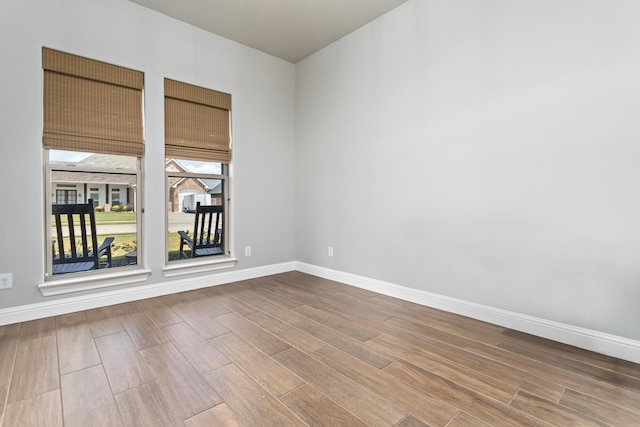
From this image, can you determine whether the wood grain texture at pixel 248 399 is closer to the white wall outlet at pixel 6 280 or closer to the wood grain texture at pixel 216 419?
the wood grain texture at pixel 216 419

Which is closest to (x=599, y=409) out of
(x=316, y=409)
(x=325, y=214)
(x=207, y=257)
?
(x=316, y=409)

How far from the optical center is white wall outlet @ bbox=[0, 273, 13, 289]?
2.46 m

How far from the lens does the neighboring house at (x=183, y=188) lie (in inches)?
134

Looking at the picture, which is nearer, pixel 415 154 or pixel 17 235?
pixel 17 235

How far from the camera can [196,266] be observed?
3.48 metres

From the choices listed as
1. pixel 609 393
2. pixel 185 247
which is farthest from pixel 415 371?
pixel 185 247

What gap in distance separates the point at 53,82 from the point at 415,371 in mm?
3632

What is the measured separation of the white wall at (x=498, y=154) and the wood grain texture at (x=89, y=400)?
2.50 m

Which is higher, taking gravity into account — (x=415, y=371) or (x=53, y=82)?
(x=53, y=82)

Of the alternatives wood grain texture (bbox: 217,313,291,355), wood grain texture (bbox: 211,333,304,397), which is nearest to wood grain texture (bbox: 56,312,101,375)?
wood grain texture (bbox: 211,333,304,397)

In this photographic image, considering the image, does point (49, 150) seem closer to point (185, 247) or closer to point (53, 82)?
point (53, 82)

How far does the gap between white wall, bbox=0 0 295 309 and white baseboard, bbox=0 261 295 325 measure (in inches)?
2.8

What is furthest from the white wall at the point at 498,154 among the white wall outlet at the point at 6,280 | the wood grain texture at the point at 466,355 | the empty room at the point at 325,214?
the white wall outlet at the point at 6,280

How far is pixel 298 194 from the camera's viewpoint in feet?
14.4
